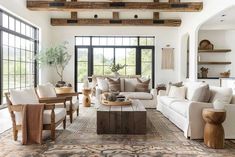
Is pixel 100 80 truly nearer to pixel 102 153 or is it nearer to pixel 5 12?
pixel 5 12

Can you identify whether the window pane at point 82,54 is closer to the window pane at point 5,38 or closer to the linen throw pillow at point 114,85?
the linen throw pillow at point 114,85

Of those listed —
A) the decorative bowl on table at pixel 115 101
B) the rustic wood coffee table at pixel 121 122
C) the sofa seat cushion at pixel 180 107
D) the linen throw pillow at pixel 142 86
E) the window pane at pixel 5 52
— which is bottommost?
the rustic wood coffee table at pixel 121 122

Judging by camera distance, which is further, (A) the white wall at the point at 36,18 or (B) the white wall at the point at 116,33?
(B) the white wall at the point at 116,33

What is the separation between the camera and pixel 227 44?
9.97m

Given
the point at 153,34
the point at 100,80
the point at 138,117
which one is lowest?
the point at 138,117

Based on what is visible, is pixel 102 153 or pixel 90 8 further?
pixel 90 8

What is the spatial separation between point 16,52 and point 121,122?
5.16 m

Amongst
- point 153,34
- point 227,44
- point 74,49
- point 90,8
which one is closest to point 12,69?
point 90,8

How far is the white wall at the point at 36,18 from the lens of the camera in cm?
682

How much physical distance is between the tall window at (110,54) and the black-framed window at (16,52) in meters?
2.31

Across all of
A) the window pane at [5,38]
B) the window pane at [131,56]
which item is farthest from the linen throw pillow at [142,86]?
the window pane at [5,38]

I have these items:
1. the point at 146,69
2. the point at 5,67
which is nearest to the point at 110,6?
the point at 5,67

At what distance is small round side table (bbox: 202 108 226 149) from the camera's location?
356 cm

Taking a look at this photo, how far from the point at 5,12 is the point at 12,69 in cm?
172
